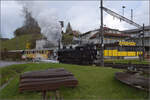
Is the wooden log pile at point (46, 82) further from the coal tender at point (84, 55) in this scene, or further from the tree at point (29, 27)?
the tree at point (29, 27)

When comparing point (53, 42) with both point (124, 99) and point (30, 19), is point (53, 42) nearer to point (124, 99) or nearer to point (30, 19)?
point (30, 19)

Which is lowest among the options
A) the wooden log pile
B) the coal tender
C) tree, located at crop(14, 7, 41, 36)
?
the wooden log pile

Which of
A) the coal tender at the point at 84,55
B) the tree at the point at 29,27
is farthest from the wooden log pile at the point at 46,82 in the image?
the tree at the point at 29,27

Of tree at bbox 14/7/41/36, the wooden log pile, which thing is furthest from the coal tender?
tree at bbox 14/7/41/36

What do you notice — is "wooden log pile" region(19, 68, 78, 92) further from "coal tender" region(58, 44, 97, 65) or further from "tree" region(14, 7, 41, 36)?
"tree" region(14, 7, 41, 36)

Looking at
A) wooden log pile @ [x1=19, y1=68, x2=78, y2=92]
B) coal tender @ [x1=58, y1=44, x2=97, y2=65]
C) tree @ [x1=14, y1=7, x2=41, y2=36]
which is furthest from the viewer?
tree @ [x1=14, y1=7, x2=41, y2=36]

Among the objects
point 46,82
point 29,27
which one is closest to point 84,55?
point 46,82

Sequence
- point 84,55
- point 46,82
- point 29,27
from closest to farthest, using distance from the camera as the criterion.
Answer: point 46,82 < point 84,55 < point 29,27

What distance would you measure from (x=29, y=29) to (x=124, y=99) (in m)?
83.3

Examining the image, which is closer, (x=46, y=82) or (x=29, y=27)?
(x=46, y=82)

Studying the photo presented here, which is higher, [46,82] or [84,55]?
[84,55]

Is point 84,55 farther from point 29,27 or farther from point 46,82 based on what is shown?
point 29,27

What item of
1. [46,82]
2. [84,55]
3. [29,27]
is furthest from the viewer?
[29,27]

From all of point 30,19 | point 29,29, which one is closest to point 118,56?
point 30,19
